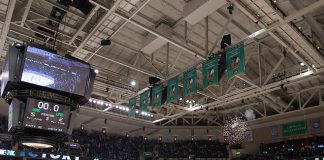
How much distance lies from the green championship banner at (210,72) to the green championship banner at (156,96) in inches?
140

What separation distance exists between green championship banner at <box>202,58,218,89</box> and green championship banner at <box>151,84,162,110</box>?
356cm

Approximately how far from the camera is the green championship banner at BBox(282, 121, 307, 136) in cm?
2352

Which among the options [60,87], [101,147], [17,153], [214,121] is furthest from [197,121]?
[60,87]

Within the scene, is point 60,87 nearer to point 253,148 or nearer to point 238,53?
point 238,53

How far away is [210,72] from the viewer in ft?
44.8

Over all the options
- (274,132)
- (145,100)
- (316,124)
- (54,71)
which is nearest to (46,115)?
(54,71)

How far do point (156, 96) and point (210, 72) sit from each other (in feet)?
14.2

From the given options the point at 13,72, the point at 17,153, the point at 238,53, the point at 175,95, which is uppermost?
the point at 238,53

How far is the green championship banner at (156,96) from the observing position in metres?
16.7

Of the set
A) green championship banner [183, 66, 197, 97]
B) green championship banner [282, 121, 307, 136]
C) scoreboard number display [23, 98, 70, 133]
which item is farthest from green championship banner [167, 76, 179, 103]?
green championship banner [282, 121, 307, 136]

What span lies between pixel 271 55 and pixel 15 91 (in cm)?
1467

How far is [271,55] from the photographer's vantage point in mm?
17562

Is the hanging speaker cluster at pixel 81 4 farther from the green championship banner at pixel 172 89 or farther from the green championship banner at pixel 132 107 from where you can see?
the green championship banner at pixel 132 107

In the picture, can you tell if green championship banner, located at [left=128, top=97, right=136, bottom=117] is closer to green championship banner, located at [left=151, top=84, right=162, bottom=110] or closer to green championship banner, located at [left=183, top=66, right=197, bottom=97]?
green championship banner, located at [left=151, top=84, right=162, bottom=110]
